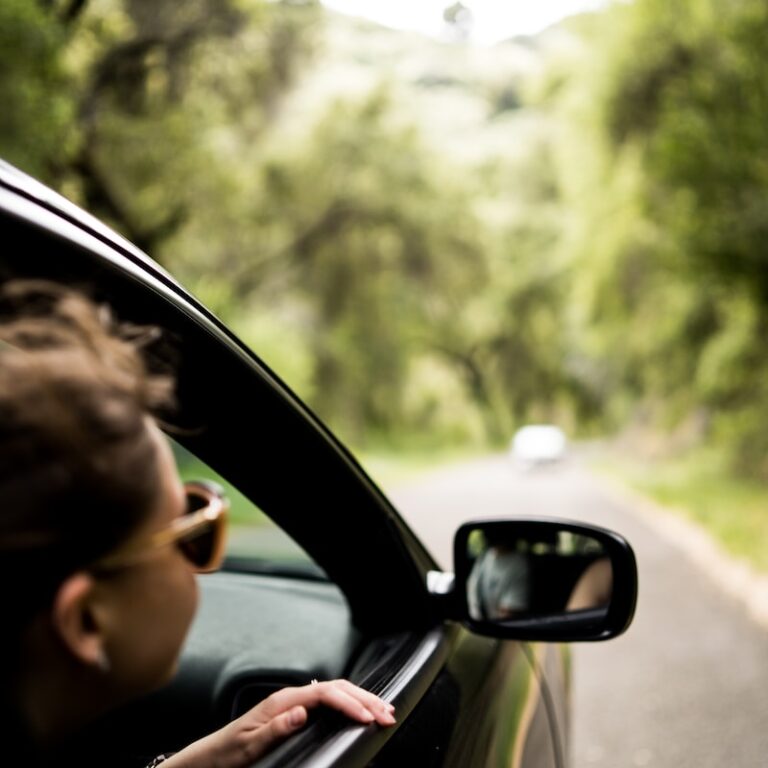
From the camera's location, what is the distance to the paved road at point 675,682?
4250mm

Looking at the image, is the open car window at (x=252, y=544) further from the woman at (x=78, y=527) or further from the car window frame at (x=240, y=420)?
the woman at (x=78, y=527)

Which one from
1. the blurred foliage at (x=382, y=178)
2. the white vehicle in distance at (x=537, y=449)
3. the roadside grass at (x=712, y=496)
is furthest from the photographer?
the white vehicle in distance at (x=537, y=449)

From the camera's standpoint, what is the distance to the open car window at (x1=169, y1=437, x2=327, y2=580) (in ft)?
6.16

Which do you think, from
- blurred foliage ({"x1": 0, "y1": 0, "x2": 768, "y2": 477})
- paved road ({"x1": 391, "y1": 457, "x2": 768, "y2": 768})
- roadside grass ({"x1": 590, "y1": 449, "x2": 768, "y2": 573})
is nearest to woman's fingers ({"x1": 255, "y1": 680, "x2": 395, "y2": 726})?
paved road ({"x1": 391, "y1": 457, "x2": 768, "y2": 768})

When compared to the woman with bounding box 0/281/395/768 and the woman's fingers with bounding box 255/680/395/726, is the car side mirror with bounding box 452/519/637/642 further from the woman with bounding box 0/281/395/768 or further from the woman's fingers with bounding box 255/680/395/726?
the woman with bounding box 0/281/395/768

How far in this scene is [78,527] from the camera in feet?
2.59

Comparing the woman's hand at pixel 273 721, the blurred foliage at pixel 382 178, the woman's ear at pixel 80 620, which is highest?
the blurred foliage at pixel 382 178

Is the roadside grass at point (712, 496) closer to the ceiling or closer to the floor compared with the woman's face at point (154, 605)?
closer to the ceiling

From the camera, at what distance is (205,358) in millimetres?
1225

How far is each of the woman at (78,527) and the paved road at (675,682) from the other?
3.74m

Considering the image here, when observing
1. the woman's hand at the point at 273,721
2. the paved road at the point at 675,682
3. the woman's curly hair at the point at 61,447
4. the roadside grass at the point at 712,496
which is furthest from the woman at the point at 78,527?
the roadside grass at the point at 712,496

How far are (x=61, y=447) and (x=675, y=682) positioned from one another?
534 centimetres

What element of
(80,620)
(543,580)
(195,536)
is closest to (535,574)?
(543,580)

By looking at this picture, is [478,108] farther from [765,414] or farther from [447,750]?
[447,750]
